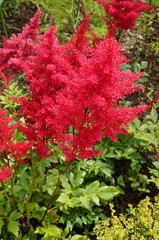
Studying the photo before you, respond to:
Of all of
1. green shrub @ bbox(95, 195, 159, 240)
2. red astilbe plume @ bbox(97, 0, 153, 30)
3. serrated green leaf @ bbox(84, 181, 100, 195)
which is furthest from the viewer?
red astilbe plume @ bbox(97, 0, 153, 30)

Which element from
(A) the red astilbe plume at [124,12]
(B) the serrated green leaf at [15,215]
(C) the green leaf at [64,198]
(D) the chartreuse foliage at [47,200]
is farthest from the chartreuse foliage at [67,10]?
(B) the serrated green leaf at [15,215]

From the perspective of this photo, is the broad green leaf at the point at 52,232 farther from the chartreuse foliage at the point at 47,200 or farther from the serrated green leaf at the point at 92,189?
the serrated green leaf at the point at 92,189

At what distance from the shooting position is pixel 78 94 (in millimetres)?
2102

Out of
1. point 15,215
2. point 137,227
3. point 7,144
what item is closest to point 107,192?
point 137,227

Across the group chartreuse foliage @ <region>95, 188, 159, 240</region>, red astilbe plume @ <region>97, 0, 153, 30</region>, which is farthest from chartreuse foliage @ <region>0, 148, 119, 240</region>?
red astilbe plume @ <region>97, 0, 153, 30</region>

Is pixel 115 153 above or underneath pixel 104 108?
underneath

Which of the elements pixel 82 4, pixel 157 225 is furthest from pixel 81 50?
pixel 82 4

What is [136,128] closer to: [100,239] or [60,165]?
[60,165]

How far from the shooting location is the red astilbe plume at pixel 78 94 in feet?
6.64

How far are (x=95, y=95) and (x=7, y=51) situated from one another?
54.4 inches

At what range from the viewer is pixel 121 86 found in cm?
218

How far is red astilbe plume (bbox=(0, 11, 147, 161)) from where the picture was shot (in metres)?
2.02

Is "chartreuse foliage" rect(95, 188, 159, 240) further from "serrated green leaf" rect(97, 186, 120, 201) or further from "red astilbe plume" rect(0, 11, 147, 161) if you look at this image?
"red astilbe plume" rect(0, 11, 147, 161)

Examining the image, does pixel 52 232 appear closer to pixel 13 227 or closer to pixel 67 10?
pixel 13 227
